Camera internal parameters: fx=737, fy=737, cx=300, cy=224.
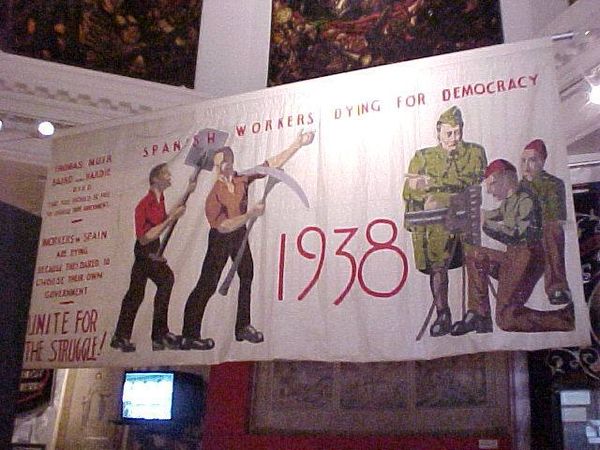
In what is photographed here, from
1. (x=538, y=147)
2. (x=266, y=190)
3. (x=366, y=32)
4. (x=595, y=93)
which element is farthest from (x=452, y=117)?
(x=366, y=32)

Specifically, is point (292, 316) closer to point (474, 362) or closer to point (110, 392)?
point (474, 362)

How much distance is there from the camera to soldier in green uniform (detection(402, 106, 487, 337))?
13.5 ft

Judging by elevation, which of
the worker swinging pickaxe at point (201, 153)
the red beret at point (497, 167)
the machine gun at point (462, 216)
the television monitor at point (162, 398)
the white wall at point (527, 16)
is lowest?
the television monitor at point (162, 398)

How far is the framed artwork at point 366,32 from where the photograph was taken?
7262 millimetres

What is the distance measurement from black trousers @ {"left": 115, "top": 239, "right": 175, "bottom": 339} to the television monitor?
127 inches

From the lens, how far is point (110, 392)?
29.4ft

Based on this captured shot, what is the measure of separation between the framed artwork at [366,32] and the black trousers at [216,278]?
3.56m

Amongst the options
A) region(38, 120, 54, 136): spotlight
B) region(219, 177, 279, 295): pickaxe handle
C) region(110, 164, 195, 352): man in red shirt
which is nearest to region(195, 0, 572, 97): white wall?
region(38, 120, 54, 136): spotlight

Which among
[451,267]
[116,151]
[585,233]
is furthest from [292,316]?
[585,233]

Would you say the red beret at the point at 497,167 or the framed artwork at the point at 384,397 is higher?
the red beret at the point at 497,167

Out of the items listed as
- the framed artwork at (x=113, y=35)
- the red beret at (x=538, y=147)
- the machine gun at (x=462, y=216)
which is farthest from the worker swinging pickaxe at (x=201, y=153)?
the framed artwork at (x=113, y=35)

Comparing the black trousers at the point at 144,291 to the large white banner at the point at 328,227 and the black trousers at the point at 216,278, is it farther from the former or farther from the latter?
the black trousers at the point at 216,278

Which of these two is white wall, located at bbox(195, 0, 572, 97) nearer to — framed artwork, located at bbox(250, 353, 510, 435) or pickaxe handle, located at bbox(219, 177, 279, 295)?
framed artwork, located at bbox(250, 353, 510, 435)

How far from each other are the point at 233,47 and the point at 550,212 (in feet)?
16.8
